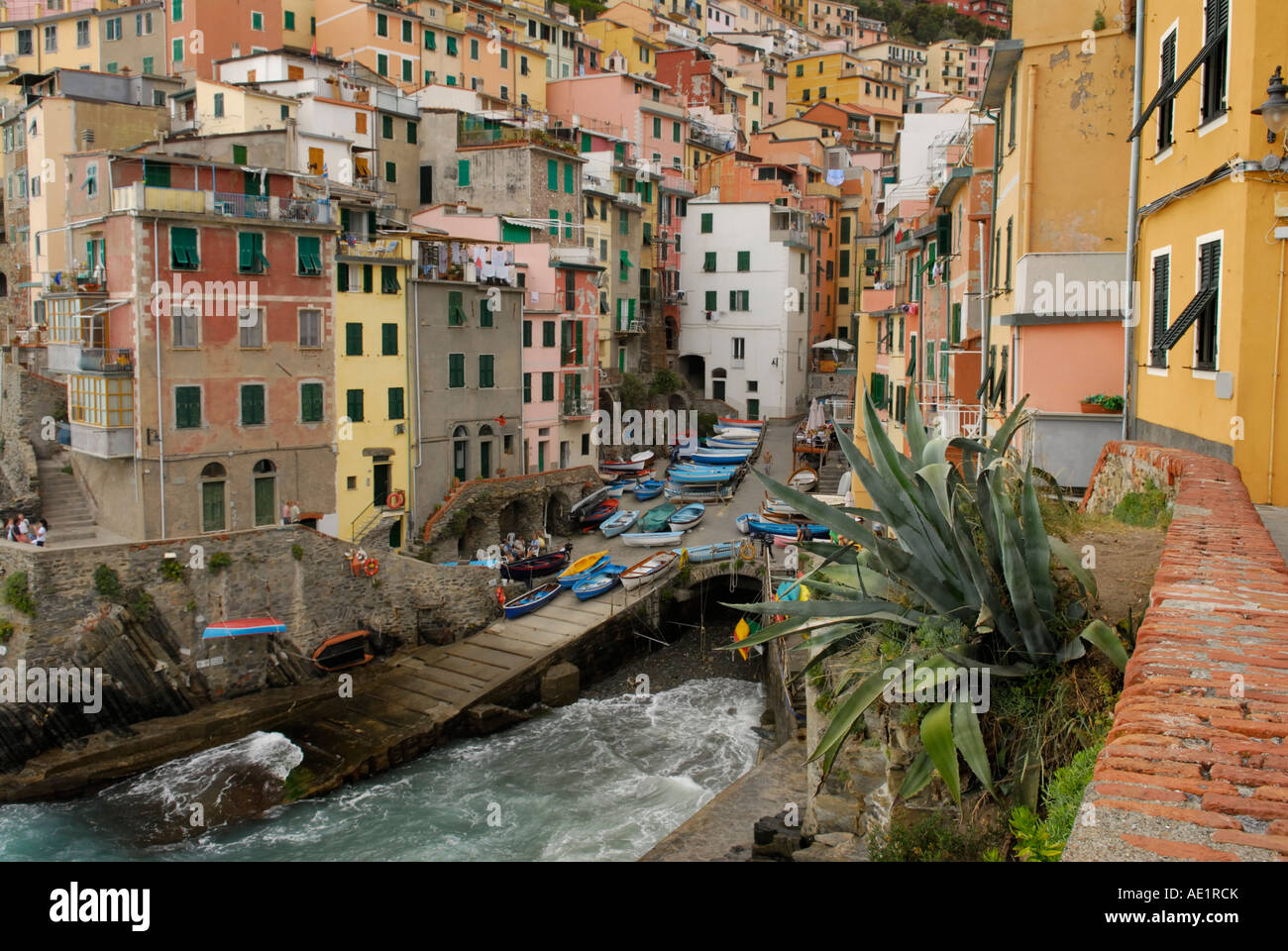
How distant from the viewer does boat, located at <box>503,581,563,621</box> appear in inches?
1396

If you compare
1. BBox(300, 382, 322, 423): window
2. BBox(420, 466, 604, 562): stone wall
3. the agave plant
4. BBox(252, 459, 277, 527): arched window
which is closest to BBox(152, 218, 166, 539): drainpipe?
BBox(252, 459, 277, 527): arched window

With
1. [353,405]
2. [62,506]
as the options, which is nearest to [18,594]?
[62,506]

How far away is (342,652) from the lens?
3231cm

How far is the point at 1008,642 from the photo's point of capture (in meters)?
9.09

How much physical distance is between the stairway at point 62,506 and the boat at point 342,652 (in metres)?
8.16

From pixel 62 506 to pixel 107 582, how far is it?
9216 millimetres

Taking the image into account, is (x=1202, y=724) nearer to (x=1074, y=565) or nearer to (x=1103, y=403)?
(x=1074, y=565)

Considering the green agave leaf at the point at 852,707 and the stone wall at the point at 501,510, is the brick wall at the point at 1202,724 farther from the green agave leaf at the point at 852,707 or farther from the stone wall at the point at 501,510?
the stone wall at the point at 501,510

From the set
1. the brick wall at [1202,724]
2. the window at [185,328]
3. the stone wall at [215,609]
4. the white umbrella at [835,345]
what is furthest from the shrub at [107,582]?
the white umbrella at [835,345]

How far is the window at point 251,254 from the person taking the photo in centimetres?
3406

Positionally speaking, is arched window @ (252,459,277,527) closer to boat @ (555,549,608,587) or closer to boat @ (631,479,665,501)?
boat @ (555,549,608,587)

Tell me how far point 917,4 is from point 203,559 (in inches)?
4781

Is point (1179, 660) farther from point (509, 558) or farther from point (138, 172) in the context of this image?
point (138, 172)

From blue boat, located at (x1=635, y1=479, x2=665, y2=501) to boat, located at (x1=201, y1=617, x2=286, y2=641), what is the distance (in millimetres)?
19316
